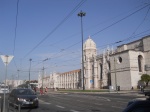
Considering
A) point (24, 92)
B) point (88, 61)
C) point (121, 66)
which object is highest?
point (88, 61)

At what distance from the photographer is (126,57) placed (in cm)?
8125

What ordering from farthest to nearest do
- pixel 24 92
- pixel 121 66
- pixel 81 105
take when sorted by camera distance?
pixel 121 66 < pixel 81 105 < pixel 24 92

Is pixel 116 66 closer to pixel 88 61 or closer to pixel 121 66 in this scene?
pixel 121 66

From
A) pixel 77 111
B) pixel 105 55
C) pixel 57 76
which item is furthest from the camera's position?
Result: pixel 57 76

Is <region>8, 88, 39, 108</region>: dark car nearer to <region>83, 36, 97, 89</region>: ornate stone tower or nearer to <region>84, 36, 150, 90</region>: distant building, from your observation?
<region>84, 36, 150, 90</region>: distant building

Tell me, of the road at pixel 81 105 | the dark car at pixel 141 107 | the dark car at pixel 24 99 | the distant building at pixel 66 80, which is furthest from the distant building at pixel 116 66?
the dark car at pixel 141 107

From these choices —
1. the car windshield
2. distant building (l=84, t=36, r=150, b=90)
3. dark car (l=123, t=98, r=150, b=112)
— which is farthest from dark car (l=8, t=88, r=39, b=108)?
distant building (l=84, t=36, r=150, b=90)

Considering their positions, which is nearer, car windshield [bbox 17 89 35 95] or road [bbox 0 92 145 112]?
road [bbox 0 92 145 112]

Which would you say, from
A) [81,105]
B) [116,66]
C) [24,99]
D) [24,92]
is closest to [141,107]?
[24,99]

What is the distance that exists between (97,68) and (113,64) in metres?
16.0

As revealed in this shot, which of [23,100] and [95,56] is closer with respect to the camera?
[23,100]

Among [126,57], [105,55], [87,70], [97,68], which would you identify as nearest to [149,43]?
[126,57]

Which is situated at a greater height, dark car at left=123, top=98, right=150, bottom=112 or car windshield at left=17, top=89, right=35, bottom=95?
dark car at left=123, top=98, right=150, bottom=112

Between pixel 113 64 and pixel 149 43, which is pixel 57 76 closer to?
pixel 113 64
